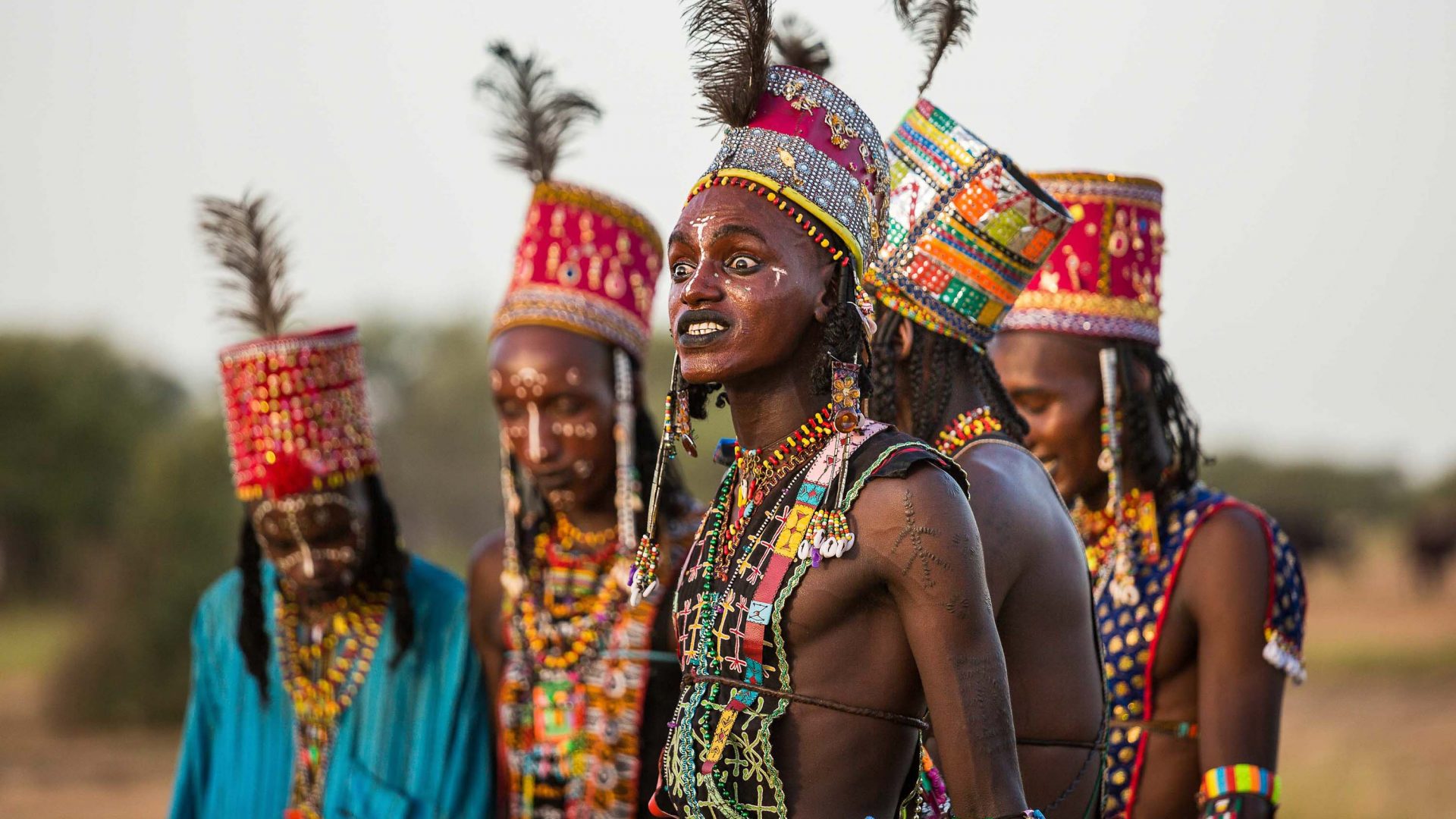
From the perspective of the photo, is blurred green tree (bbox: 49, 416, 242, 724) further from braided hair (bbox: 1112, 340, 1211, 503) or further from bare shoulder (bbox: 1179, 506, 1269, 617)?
bare shoulder (bbox: 1179, 506, 1269, 617)

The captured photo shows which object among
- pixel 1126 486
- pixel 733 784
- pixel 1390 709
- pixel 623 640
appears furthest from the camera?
pixel 1390 709

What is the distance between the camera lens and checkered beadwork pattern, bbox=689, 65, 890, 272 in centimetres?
289

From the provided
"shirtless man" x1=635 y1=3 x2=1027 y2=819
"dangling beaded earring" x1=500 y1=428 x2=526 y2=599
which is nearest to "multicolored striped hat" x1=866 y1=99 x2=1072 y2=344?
"shirtless man" x1=635 y1=3 x2=1027 y2=819

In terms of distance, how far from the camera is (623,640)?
532 centimetres

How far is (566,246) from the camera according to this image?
18.4 feet

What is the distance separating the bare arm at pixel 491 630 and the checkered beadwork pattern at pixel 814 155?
Result: 3043 mm

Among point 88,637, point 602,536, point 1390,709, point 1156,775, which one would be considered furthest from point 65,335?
point 1156,775

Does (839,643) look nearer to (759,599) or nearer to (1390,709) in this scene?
(759,599)

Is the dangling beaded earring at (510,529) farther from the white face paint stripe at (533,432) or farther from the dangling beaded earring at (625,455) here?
the dangling beaded earring at (625,455)

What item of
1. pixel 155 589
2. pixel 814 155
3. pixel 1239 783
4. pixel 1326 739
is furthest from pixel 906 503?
pixel 1326 739

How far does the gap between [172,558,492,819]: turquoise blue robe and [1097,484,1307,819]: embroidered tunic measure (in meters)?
2.37

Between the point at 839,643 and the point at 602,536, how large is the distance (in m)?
2.87

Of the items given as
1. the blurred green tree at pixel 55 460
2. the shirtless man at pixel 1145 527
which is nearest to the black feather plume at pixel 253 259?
the shirtless man at pixel 1145 527

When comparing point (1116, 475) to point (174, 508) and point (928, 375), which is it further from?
point (174, 508)
